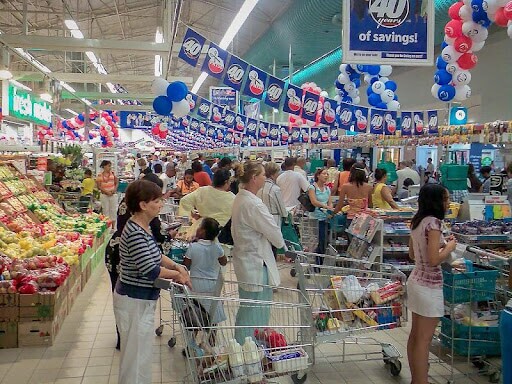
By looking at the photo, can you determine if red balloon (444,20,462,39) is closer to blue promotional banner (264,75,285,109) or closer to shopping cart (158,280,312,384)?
blue promotional banner (264,75,285,109)

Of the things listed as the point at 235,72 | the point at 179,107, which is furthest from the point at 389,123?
the point at 235,72

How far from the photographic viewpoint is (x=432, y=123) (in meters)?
14.1

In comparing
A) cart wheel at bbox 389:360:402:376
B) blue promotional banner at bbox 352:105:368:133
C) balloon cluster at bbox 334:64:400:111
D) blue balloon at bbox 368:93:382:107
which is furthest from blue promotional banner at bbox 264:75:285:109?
cart wheel at bbox 389:360:402:376

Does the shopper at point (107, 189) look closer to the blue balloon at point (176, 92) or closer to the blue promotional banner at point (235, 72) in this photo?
the blue balloon at point (176, 92)

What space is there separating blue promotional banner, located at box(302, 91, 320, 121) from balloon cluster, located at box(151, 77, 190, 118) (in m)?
2.64

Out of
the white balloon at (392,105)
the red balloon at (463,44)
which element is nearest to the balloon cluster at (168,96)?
the red balloon at (463,44)

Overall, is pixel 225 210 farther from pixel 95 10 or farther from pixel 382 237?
pixel 95 10

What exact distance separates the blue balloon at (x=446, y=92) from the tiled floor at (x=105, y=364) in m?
7.35

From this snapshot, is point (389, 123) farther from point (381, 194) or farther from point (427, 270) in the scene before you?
point (427, 270)

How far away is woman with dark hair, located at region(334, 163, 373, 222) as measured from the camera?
24.1 feet

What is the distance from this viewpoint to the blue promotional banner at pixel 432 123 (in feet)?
45.4

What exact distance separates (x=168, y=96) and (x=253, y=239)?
7839 mm

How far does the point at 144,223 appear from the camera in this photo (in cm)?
346

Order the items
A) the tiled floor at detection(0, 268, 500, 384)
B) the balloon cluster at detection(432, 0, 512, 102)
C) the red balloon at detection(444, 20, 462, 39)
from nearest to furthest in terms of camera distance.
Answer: the tiled floor at detection(0, 268, 500, 384), the balloon cluster at detection(432, 0, 512, 102), the red balloon at detection(444, 20, 462, 39)
